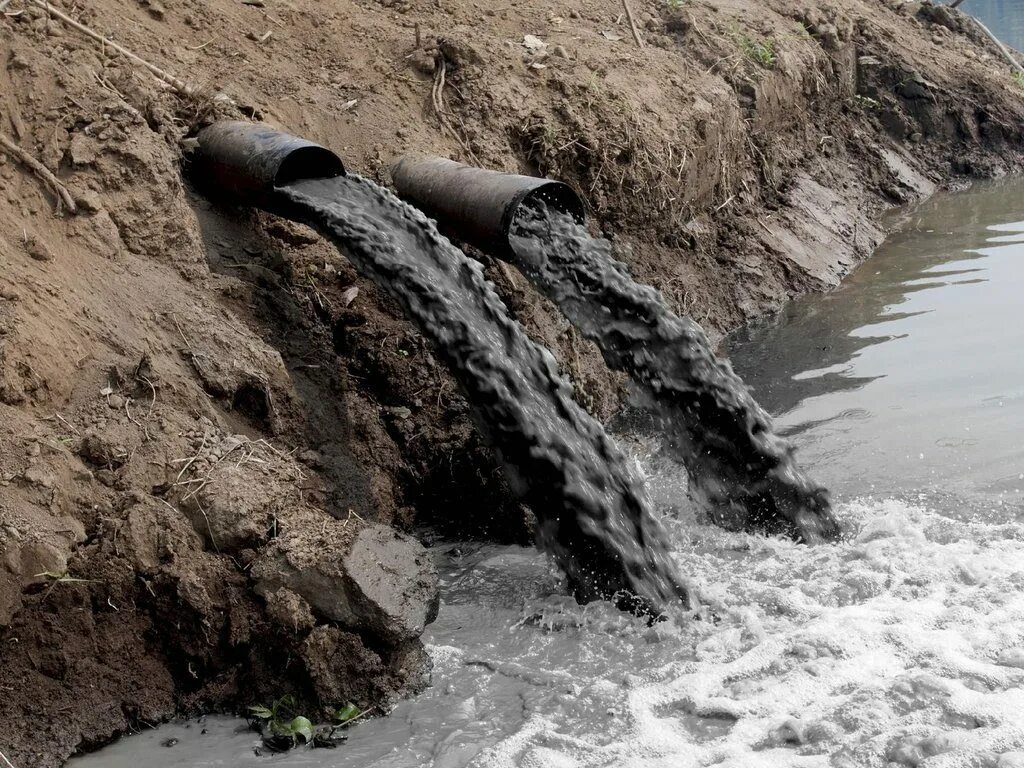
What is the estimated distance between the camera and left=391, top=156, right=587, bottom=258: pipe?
5461 mm

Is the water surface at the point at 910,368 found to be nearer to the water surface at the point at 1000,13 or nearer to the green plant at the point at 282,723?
the green plant at the point at 282,723

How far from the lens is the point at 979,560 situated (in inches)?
173

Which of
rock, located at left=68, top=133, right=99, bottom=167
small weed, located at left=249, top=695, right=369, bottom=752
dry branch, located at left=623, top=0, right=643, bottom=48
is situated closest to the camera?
small weed, located at left=249, top=695, right=369, bottom=752

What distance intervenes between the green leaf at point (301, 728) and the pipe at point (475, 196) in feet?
8.79

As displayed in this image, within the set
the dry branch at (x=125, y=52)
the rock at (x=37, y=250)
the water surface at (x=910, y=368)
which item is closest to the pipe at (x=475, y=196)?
the dry branch at (x=125, y=52)

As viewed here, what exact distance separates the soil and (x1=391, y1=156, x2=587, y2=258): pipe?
368mm

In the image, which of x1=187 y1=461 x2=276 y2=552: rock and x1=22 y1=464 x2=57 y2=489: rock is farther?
x1=187 y1=461 x2=276 y2=552: rock

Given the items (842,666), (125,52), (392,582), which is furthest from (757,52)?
(392,582)

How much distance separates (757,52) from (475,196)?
17.4ft

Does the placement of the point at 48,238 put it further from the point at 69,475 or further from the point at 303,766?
the point at 303,766

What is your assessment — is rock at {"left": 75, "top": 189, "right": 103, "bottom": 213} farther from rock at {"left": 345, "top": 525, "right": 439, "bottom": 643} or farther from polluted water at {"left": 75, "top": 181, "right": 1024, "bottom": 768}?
polluted water at {"left": 75, "top": 181, "right": 1024, "bottom": 768}

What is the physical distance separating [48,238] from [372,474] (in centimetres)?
178

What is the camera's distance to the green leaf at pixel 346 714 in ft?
12.3

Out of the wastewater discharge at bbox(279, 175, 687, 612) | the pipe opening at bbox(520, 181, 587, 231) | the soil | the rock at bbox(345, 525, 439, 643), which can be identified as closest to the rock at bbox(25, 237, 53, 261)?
the soil
